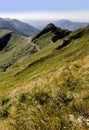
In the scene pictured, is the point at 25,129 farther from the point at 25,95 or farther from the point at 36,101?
the point at 25,95

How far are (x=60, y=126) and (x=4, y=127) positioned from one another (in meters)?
2.74

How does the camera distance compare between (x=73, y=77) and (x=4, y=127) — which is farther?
(x=73, y=77)

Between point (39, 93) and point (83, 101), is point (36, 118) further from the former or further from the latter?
point (39, 93)

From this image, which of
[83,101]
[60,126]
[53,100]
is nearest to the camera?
[60,126]

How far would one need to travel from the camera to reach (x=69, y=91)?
52.8 ft

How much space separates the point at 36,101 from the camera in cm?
1532

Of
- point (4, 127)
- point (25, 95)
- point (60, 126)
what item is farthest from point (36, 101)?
point (60, 126)

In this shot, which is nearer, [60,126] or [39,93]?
[60,126]

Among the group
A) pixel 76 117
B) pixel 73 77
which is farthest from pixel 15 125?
pixel 73 77

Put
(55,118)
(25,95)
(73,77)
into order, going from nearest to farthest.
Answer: (55,118)
(25,95)
(73,77)

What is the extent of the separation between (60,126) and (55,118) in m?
0.70

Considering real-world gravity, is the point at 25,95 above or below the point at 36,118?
below

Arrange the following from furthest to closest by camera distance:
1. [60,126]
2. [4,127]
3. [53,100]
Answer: [53,100] → [4,127] → [60,126]

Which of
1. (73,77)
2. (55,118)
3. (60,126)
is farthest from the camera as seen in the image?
(73,77)
